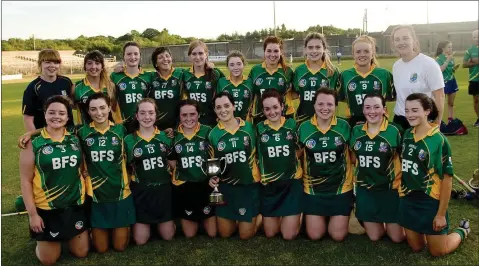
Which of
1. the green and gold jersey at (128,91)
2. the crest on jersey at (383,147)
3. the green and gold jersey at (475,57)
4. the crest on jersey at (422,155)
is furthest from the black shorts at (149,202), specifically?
the green and gold jersey at (475,57)

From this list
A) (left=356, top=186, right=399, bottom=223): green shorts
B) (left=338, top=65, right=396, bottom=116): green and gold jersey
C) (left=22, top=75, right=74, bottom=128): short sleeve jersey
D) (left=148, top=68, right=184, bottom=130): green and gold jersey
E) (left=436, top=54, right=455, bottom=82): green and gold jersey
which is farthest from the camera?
(left=436, top=54, right=455, bottom=82): green and gold jersey

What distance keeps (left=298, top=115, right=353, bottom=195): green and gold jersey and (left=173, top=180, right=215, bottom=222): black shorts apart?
1073 millimetres

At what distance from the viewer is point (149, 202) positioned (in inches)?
178

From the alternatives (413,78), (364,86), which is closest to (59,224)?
(364,86)

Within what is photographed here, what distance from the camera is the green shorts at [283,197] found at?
4.53 meters

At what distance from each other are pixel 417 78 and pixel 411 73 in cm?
8

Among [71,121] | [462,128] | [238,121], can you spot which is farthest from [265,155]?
[462,128]

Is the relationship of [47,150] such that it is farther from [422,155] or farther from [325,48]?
[422,155]

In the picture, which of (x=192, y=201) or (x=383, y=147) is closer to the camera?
(x=383, y=147)

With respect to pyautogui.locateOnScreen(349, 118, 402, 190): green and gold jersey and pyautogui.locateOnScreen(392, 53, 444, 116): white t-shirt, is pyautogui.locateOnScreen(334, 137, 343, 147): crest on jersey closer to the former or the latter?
pyautogui.locateOnScreen(349, 118, 402, 190): green and gold jersey

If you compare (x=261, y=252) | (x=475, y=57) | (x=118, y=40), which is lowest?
(x=261, y=252)

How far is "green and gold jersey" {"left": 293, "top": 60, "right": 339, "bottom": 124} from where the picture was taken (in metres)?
5.11

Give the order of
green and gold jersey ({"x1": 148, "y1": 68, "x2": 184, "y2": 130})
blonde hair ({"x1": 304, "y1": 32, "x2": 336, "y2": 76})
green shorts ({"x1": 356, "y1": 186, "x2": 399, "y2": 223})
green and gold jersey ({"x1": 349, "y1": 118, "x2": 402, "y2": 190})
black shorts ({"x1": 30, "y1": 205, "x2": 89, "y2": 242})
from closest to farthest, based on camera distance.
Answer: black shorts ({"x1": 30, "y1": 205, "x2": 89, "y2": 242}), green and gold jersey ({"x1": 349, "y1": 118, "x2": 402, "y2": 190}), green shorts ({"x1": 356, "y1": 186, "x2": 399, "y2": 223}), blonde hair ({"x1": 304, "y1": 32, "x2": 336, "y2": 76}), green and gold jersey ({"x1": 148, "y1": 68, "x2": 184, "y2": 130})

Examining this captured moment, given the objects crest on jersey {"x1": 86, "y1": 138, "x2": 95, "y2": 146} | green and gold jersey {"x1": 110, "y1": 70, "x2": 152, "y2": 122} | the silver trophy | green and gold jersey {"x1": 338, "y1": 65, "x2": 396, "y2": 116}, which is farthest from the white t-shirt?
crest on jersey {"x1": 86, "y1": 138, "x2": 95, "y2": 146}
